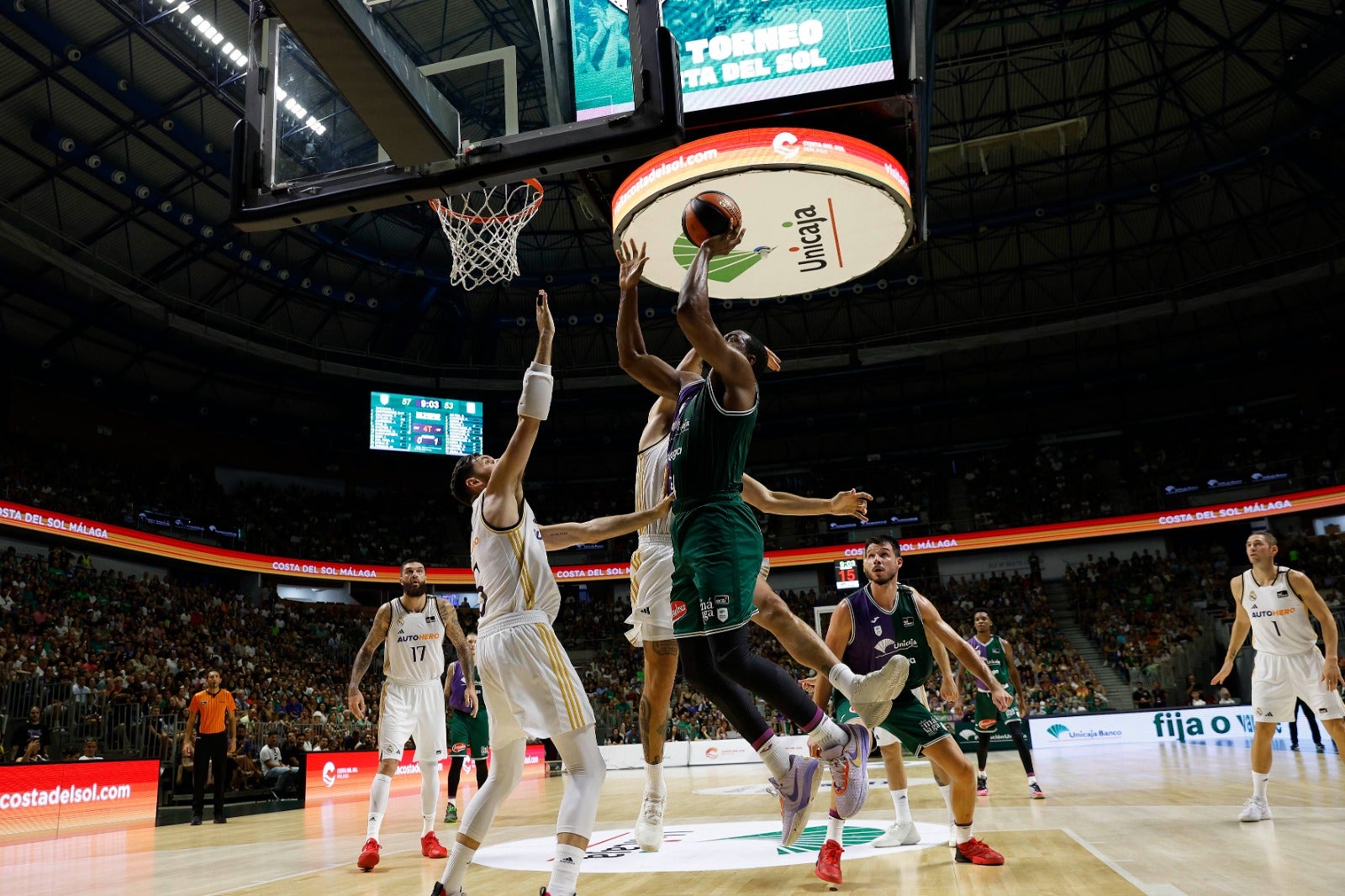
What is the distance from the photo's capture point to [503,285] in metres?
29.2

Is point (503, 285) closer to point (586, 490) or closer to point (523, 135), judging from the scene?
point (586, 490)

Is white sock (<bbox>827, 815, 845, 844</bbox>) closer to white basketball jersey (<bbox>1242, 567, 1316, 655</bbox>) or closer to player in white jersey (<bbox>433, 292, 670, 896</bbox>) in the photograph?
player in white jersey (<bbox>433, 292, 670, 896</bbox>)

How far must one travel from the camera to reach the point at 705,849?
21.0 feet

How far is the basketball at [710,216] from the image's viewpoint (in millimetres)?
4336

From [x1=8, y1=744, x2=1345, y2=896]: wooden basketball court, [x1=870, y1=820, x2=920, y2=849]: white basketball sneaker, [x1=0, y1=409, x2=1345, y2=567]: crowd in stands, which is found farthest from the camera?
[x1=0, y1=409, x2=1345, y2=567]: crowd in stands

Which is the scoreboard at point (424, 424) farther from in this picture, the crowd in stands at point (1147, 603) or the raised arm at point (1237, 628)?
the raised arm at point (1237, 628)

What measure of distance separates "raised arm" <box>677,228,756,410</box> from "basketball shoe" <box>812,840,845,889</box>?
2.31 metres

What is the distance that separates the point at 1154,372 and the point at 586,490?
21291 mm

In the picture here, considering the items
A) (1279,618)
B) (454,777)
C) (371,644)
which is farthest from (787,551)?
(371,644)

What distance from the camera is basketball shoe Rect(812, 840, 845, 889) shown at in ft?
15.2

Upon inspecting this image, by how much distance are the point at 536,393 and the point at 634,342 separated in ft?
2.22

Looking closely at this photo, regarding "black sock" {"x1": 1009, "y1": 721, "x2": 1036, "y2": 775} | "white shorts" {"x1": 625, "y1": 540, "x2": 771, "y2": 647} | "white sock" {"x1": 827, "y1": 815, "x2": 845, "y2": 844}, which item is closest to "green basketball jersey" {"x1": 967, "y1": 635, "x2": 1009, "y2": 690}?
"black sock" {"x1": 1009, "y1": 721, "x2": 1036, "y2": 775}

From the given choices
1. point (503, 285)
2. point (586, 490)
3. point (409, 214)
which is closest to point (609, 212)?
point (409, 214)

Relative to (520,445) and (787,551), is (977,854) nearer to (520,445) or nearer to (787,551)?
(520,445)
